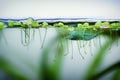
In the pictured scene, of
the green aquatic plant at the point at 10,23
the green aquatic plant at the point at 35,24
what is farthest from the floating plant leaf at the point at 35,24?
the green aquatic plant at the point at 10,23

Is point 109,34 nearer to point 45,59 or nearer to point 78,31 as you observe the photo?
point 78,31

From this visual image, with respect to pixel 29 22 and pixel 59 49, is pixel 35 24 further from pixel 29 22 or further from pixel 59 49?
pixel 59 49

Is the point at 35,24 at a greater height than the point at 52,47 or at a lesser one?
greater

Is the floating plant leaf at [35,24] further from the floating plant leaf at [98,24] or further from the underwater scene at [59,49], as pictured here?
the floating plant leaf at [98,24]

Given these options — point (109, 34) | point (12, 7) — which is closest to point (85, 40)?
point (109, 34)

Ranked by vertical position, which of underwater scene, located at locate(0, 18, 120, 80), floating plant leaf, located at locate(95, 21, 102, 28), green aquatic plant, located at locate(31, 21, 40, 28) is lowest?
underwater scene, located at locate(0, 18, 120, 80)

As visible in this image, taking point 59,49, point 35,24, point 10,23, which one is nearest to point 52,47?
point 59,49

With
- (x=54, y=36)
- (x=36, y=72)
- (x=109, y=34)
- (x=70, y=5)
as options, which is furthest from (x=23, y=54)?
(x=109, y=34)

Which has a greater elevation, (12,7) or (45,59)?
(12,7)

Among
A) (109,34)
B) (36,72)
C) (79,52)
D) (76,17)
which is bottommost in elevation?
(36,72)

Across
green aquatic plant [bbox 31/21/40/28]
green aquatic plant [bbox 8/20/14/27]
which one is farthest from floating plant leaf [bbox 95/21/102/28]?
green aquatic plant [bbox 8/20/14/27]

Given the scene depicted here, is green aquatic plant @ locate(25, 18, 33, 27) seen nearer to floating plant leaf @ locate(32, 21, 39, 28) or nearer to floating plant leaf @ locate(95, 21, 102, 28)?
floating plant leaf @ locate(32, 21, 39, 28)
